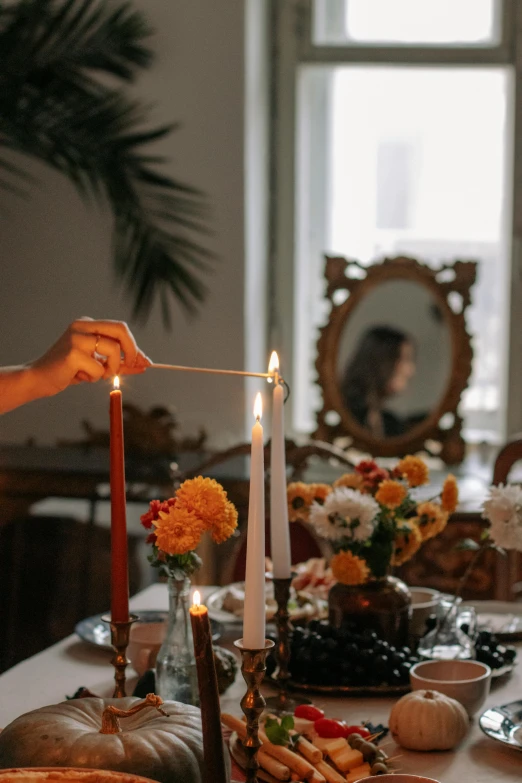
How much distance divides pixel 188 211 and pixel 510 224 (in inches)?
40.0

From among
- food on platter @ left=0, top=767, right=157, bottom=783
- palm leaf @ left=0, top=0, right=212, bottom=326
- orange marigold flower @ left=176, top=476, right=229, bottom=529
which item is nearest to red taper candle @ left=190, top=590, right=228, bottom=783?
food on platter @ left=0, top=767, right=157, bottom=783

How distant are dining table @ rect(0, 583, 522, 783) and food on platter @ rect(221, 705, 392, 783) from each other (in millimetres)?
55

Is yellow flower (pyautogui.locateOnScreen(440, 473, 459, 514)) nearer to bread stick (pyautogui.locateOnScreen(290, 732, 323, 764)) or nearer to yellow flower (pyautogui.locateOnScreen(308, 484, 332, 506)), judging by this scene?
yellow flower (pyautogui.locateOnScreen(308, 484, 332, 506))

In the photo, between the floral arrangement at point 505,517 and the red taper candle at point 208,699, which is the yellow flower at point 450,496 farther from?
the red taper candle at point 208,699

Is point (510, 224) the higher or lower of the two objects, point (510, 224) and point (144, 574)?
the higher

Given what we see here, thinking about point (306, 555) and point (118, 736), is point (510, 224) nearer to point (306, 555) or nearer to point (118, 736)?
point (306, 555)

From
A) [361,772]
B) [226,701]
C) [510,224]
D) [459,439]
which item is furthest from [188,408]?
[361,772]

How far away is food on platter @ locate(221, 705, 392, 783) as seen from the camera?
1.00 m

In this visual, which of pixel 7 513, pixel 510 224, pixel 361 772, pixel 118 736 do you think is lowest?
pixel 7 513

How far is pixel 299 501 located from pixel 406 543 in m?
0.17

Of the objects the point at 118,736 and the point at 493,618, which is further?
the point at 493,618

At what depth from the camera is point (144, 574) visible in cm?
309

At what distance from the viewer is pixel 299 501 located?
57.3 inches

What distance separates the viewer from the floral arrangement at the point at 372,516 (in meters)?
1.31
